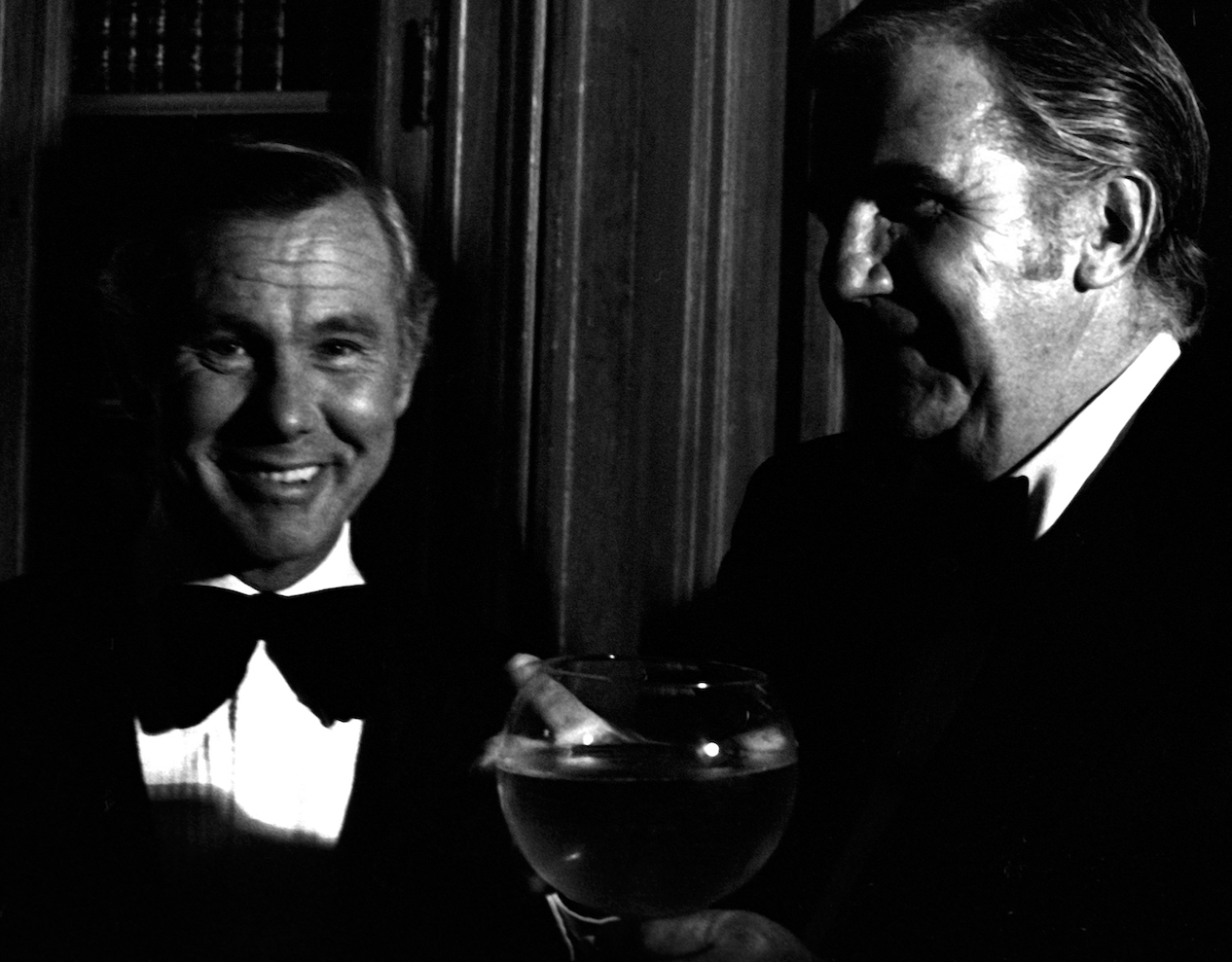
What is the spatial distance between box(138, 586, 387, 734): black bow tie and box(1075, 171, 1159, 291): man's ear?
96cm

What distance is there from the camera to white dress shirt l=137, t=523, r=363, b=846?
5.66ft

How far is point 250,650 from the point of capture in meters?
1.69

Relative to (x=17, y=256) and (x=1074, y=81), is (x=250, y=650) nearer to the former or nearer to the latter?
(x=17, y=256)

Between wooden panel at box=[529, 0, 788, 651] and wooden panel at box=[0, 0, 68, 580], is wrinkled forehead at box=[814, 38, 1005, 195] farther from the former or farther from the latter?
wooden panel at box=[0, 0, 68, 580]

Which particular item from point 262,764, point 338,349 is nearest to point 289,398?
point 338,349

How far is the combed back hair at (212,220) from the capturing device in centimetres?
176

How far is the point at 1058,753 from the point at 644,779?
603 millimetres

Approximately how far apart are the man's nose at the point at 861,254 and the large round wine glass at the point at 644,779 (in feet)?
2.40

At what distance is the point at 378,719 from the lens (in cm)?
170

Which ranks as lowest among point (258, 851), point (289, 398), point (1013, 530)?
point (258, 851)

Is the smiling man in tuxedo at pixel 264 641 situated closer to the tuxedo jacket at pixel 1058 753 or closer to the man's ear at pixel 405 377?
the man's ear at pixel 405 377

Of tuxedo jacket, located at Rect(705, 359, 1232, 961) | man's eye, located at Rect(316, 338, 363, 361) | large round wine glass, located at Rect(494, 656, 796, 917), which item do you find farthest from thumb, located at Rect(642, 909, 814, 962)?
man's eye, located at Rect(316, 338, 363, 361)

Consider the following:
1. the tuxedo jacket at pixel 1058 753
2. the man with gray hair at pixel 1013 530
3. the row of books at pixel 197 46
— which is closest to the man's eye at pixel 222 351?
the row of books at pixel 197 46

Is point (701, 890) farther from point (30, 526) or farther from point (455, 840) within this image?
point (30, 526)
